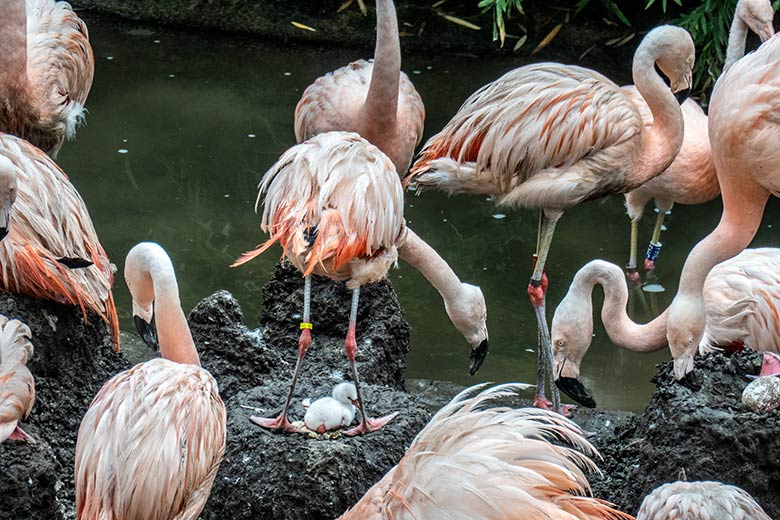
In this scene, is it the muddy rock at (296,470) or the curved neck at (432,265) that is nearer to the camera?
the muddy rock at (296,470)

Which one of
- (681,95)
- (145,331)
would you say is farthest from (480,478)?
(681,95)

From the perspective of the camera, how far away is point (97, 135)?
24.9ft

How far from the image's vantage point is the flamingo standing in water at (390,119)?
15.4 feet

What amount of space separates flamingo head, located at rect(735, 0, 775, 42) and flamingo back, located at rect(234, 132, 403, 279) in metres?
3.02

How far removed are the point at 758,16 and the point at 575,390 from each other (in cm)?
274

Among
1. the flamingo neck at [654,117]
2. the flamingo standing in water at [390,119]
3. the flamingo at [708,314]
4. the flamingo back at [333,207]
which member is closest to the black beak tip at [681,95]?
the flamingo neck at [654,117]

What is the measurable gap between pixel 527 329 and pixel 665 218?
1776 millimetres

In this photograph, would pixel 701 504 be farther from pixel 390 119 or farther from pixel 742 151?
pixel 390 119

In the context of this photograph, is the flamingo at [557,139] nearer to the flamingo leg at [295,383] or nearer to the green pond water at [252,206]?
the green pond water at [252,206]

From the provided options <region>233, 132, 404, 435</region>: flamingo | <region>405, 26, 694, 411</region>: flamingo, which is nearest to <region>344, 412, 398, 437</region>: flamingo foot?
<region>233, 132, 404, 435</region>: flamingo

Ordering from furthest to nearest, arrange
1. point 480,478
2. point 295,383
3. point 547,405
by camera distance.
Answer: point 547,405 → point 295,383 → point 480,478

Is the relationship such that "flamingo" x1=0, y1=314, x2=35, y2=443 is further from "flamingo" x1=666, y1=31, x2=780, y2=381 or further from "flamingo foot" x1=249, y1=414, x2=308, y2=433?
"flamingo" x1=666, y1=31, x2=780, y2=381

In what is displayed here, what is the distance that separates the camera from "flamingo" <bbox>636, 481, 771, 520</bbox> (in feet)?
8.95

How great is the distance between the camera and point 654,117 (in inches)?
191
